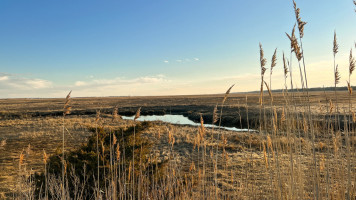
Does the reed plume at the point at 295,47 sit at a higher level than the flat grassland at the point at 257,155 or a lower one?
higher

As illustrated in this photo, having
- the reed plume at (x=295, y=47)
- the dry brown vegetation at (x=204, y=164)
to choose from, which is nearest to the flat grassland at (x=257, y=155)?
the dry brown vegetation at (x=204, y=164)

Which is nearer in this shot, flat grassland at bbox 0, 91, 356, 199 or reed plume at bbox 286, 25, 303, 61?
reed plume at bbox 286, 25, 303, 61

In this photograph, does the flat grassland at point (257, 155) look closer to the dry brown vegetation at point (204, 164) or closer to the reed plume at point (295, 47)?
the dry brown vegetation at point (204, 164)

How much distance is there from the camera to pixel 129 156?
15.7ft

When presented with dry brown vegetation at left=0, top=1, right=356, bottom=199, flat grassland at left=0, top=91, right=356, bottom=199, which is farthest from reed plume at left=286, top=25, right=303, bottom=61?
flat grassland at left=0, top=91, right=356, bottom=199

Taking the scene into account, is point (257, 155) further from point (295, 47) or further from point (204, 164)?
point (295, 47)

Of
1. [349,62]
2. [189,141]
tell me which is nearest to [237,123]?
[189,141]

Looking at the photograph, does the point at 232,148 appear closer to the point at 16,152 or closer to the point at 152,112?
the point at 16,152

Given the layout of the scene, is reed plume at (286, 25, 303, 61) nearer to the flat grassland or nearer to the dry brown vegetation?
the dry brown vegetation

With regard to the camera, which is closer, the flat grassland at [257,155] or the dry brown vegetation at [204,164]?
the dry brown vegetation at [204,164]

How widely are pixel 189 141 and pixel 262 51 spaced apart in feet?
37.8

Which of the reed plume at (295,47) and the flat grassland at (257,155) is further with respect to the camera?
the flat grassland at (257,155)

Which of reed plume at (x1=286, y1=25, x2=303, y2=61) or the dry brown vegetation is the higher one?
reed plume at (x1=286, y1=25, x2=303, y2=61)

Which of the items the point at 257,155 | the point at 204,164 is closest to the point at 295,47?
the point at 204,164
